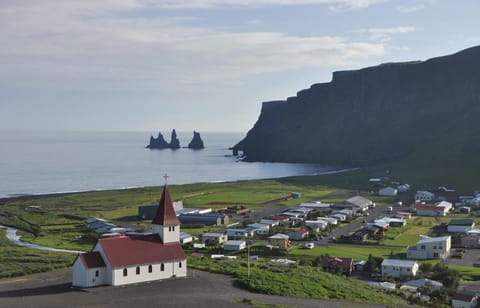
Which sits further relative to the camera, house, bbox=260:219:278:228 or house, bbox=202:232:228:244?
house, bbox=260:219:278:228

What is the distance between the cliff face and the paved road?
110049mm

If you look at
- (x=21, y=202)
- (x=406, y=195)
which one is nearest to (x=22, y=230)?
(x=21, y=202)

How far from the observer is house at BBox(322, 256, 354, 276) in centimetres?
3956

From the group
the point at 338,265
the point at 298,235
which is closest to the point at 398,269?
the point at 338,265

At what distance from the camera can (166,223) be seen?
29.5 metres

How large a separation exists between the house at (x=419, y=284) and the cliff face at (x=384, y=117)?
9815 centimetres

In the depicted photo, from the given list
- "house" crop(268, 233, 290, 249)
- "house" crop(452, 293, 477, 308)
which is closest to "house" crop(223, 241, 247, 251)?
"house" crop(268, 233, 290, 249)

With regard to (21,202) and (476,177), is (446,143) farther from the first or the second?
(21,202)

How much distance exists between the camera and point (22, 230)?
6156 cm

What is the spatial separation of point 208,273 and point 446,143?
393 ft

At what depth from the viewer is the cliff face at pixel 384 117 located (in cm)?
14900

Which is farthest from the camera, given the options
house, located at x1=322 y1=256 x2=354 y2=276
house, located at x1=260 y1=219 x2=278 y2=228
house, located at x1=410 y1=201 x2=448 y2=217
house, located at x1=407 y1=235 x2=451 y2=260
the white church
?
house, located at x1=410 y1=201 x2=448 y2=217

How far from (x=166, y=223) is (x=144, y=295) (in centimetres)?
472

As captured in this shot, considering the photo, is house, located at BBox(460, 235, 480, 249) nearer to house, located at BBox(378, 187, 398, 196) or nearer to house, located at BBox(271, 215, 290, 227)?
house, located at BBox(271, 215, 290, 227)
